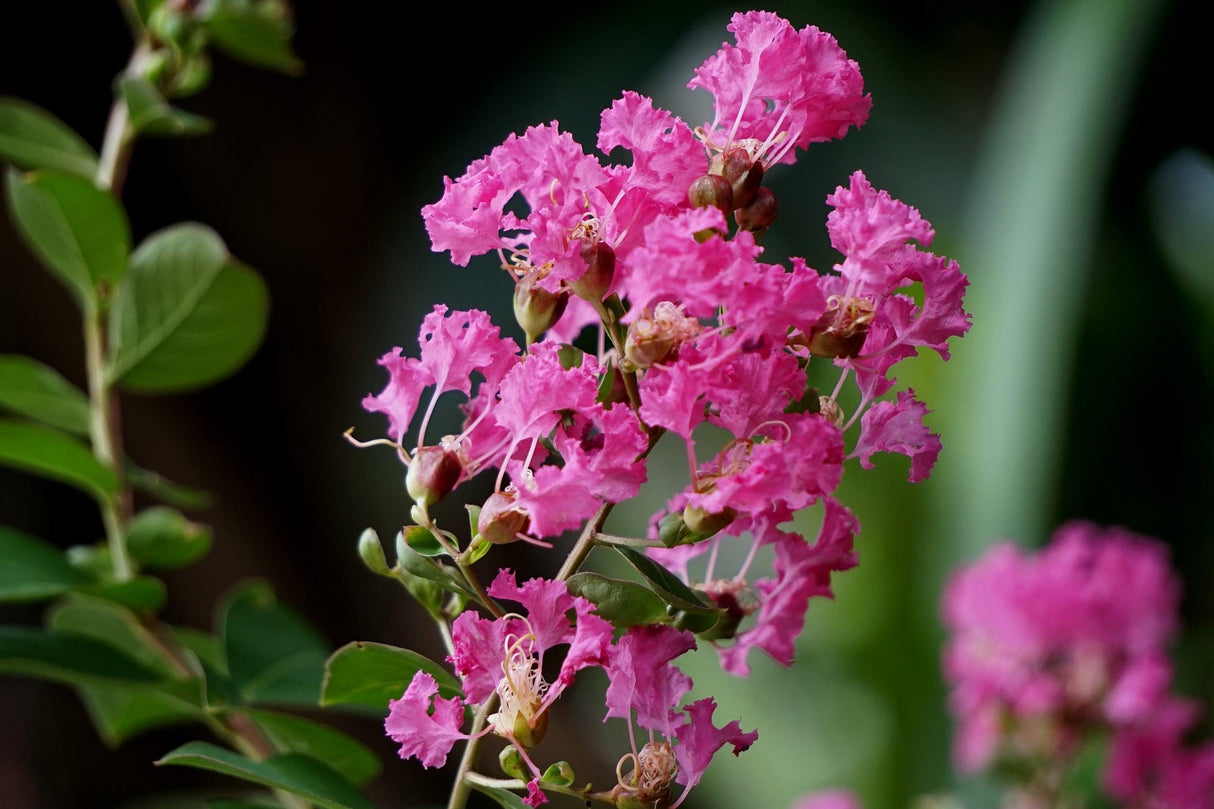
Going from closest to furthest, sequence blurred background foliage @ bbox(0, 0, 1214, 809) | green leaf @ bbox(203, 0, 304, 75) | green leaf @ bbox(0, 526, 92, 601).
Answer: green leaf @ bbox(0, 526, 92, 601) < green leaf @ bbox(203, 0, 304, 75) < blurred background foliage @ bbox(0, 0, 1214, 809)

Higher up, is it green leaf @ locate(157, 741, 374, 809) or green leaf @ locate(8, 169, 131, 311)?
green leaf @ locate(8, 169, 131, 311)

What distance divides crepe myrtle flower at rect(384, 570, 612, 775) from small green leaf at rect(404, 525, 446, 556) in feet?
0.08

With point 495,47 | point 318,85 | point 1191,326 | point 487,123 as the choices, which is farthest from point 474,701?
point 1191,326

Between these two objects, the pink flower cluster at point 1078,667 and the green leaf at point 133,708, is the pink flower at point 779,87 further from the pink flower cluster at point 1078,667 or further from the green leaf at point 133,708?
the pink flower cluster at point 1078,667

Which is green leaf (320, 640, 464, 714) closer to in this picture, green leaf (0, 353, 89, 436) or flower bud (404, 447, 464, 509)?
flower bud (404, 447, 464, 509)

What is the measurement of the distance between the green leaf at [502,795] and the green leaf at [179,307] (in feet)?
1.10

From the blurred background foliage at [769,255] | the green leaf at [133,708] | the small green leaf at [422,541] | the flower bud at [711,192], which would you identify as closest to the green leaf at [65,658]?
the green leaf at [133,708]

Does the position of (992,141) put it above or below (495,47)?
above

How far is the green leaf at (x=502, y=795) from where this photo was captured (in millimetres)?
342

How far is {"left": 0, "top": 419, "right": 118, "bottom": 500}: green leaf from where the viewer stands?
55 cm

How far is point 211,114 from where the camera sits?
4.90 ft

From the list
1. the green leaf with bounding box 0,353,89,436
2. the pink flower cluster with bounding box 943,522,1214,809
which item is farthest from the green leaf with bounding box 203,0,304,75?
the pink flower cluster with bounding box 943,522,1214,809

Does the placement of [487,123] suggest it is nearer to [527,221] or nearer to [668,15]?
[668,15]

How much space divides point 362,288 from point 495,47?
1.82ft
